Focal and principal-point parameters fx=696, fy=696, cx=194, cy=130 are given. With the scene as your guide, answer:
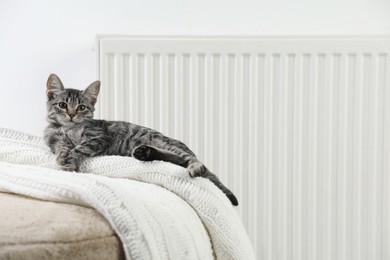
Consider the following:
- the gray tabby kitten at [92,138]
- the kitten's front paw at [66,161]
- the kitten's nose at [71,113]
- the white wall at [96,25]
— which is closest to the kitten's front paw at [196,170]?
the gray tabby kitten at [92,138]

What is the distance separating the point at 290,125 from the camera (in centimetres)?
213

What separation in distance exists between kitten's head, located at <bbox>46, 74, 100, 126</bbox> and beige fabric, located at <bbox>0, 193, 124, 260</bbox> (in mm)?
764

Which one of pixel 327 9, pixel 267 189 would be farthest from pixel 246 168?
pixel 327 9

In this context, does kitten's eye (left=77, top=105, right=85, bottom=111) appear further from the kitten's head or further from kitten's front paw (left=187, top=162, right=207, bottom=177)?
kitten's front paw (left=187, top=162, right=207, bottom=177)

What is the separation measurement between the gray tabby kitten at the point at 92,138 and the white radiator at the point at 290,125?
0.54 metres

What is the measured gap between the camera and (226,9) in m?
2.24

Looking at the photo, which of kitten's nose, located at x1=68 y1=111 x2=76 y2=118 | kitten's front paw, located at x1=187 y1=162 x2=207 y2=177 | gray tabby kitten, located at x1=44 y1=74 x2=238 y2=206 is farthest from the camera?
kitten's nose, located at x1=68 y1=111 x2=76 y2=118

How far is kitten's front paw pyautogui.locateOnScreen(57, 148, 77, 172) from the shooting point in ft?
3.97

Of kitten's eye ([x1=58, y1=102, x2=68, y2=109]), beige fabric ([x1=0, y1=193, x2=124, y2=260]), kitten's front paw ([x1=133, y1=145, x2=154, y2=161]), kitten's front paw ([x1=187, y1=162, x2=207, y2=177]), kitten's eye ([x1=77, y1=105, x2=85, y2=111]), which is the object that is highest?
beige fabric ([x1=0, y1=193, x2=124, y2=260])

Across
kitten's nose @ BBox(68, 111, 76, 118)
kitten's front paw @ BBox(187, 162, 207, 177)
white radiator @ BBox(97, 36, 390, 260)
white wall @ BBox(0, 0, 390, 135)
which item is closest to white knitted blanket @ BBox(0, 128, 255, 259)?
kitten's front paw @ BBox(187, 162, 207, 177)

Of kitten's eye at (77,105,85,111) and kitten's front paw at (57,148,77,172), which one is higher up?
kitten's eye at (77,105,85,111)

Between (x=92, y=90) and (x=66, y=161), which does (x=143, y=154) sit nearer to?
(x=66, y=161)

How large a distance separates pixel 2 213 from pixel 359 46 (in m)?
1.55

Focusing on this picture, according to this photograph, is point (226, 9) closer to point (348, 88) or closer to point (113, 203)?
point (348, 88)
